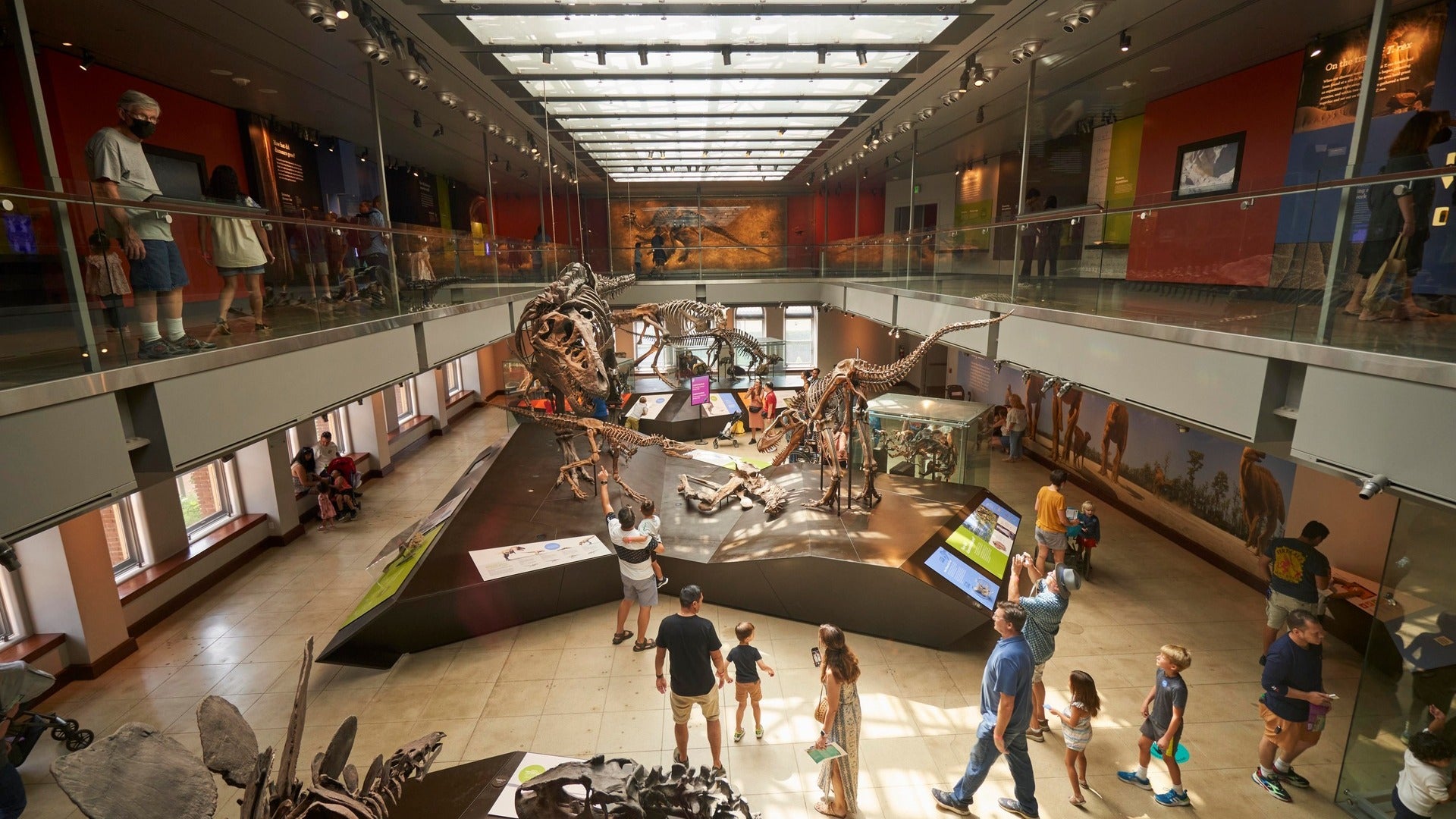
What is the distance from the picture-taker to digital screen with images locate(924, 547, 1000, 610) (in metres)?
6.64

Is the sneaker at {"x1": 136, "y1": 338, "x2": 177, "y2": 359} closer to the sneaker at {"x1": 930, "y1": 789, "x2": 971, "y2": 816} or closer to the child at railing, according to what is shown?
the child at railing

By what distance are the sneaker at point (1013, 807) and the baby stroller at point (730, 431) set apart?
1047 cm

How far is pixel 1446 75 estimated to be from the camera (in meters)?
5.93

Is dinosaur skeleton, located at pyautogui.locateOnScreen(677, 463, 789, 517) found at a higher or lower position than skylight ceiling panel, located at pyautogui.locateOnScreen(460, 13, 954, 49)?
lower

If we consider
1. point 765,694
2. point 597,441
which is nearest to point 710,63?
point 597,441

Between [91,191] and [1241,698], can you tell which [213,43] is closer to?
[91,191]

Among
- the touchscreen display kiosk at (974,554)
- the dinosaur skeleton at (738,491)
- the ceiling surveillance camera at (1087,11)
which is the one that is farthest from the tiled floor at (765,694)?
the ceiling surveillance camera at (1087,11)

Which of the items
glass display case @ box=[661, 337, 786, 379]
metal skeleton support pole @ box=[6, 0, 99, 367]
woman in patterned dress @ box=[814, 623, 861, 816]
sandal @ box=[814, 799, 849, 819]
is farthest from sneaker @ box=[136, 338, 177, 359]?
glass display case @ box=[661, 337, 786, 379]

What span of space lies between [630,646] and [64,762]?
5137 millimetres

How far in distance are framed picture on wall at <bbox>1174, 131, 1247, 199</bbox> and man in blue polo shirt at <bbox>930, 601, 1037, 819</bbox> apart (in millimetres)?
7226

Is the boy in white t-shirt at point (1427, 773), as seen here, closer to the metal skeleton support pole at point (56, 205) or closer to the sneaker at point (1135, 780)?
the sneaker at point (1135, 780)

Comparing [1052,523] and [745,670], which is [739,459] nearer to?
[1052,523]

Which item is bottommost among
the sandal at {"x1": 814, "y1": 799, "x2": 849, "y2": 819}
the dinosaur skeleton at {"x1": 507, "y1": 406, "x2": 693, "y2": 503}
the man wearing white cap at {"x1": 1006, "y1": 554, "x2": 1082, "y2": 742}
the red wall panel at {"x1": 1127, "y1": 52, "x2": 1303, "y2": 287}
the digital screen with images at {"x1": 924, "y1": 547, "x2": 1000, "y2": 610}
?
the sandal at {"x1": 814, "y1": 799, "x2": 849, "y2": 819}

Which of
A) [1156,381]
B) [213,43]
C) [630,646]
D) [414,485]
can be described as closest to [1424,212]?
[1156,381]
